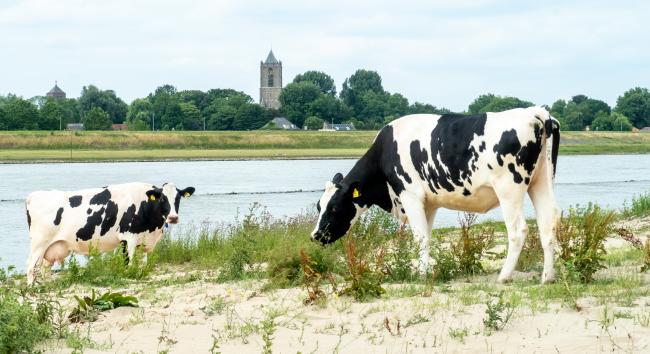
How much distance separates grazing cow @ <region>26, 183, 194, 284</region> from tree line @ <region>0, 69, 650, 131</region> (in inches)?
4222

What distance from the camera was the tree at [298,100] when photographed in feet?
562

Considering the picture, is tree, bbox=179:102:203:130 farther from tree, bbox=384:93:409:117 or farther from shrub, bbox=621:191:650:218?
shrub, bbox=621:191:650:218

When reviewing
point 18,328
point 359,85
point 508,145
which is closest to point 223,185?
point 508,145

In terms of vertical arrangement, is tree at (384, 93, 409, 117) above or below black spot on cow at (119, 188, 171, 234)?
above

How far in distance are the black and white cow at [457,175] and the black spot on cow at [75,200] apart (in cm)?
421

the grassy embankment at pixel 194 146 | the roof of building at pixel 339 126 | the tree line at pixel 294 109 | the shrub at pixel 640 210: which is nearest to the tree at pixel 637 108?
the tree line at pixel 294 109

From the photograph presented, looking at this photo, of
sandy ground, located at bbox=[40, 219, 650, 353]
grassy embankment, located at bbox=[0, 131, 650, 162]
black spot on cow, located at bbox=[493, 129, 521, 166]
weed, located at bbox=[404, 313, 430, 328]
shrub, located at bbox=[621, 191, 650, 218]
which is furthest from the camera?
grassy embankment, located at bbox=[0, 131, 650, 162]

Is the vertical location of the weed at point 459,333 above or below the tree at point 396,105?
below

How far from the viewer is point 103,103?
16550 cm

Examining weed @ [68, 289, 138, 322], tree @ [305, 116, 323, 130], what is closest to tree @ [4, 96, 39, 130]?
tree @ [305, 116, 323, 130]

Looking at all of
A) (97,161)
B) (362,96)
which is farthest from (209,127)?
(97,161)

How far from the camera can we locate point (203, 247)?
17.3 metres

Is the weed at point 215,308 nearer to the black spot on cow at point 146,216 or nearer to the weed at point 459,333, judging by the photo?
the weed at point 459,333

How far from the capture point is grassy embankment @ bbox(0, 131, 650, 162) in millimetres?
82875
